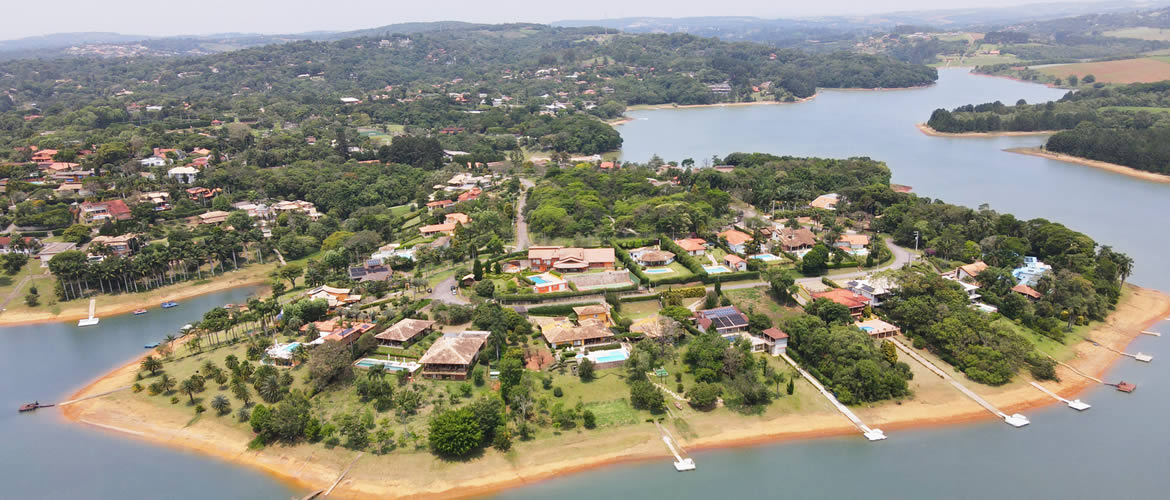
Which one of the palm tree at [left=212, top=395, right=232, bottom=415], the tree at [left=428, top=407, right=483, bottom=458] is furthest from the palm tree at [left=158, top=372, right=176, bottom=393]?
the tree at [left=428, top=407, right=483, bottom=458]

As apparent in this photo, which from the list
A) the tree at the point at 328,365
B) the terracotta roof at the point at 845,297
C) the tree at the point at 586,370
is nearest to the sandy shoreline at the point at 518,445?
the tree at the point at 328,365

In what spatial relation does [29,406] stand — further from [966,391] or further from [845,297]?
[966,391]

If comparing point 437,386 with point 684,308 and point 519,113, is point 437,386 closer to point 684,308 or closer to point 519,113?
point 684,308

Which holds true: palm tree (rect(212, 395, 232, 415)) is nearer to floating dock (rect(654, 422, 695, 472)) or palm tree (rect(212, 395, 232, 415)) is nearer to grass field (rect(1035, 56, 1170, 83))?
floating dock (rect(654, 422, 695, 472))

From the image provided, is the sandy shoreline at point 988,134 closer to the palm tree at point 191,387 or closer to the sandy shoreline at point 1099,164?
the sandy shoreline at point 1099,164

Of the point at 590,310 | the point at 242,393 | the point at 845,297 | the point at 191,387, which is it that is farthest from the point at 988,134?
the point at 191,387

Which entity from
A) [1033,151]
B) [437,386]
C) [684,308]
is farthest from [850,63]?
[437,386]
